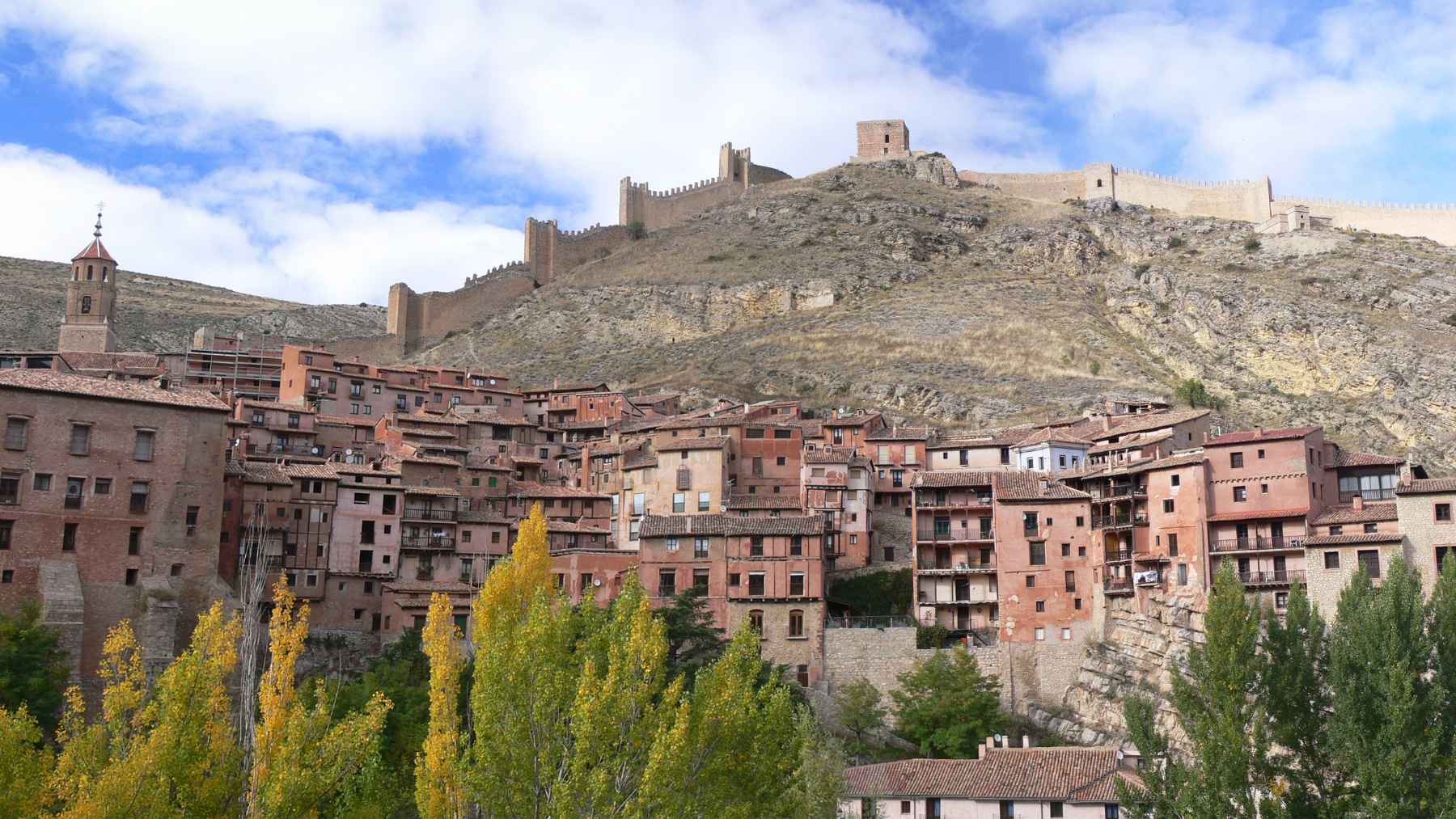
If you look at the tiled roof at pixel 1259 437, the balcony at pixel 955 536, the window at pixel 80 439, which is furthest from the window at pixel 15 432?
the tiled roof at pixel 1259 437

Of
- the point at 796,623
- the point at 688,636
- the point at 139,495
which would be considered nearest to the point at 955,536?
the point at 796,623

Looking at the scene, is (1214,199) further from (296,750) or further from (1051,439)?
(296,750)

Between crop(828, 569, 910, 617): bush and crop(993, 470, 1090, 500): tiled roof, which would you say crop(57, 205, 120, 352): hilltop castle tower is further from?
crop(993, 470, 1090, 500): tiled roof

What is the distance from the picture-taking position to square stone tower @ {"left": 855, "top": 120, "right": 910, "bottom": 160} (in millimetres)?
149500

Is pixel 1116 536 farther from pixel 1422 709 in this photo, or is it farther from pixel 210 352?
pixel 210 352

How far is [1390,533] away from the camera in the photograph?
5303 centimetres

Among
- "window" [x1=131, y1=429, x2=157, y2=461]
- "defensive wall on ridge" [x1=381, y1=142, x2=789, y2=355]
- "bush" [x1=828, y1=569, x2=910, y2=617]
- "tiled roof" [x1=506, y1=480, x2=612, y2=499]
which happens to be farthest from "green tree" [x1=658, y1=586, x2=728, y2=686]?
"defensive wall on ridge" [x1=381, y1=142, x2=789, y2=355]

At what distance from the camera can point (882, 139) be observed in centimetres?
15012

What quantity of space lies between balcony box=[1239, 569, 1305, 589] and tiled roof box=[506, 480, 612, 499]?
3043cm

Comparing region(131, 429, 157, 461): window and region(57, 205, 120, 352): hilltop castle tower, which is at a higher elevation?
region(57, 205, 120, 352): hilltop castle tower

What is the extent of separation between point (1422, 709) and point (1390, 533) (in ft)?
62.0

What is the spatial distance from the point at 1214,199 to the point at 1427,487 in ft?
272

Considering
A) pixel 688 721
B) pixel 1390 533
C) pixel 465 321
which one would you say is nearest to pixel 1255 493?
pixel 1390 533

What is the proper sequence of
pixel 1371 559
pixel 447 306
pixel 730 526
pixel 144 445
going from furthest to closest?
pixel 447 306
pixel 730 526
pixel 144 445
pixel 1371 559
